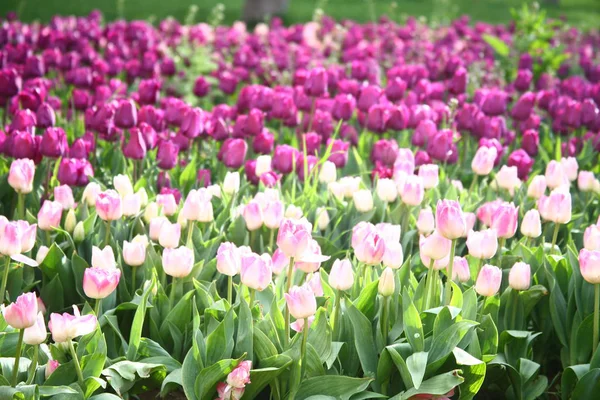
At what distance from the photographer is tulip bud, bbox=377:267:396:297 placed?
2.38m

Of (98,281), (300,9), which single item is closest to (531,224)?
(98,281)

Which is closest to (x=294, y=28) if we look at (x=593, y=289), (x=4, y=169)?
(x=4, y=169)

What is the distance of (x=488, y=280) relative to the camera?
8.08 ft

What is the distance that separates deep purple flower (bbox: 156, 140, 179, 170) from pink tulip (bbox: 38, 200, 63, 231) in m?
0.74

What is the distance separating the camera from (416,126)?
4500mm

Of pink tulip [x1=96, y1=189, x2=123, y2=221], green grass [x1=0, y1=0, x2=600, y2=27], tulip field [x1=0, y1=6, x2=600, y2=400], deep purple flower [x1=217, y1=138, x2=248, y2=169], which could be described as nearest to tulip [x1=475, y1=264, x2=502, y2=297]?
tulip field [x1=0, y1=6, x2=600, y2=400]

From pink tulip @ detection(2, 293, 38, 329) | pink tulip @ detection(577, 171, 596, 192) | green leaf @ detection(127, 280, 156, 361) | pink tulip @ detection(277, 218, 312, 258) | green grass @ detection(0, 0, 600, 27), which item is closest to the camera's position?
pink tulip @ detection(2, 293, 38, 329)

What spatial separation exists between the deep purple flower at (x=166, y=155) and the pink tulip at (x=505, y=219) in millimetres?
1473

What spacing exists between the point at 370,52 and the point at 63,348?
5.25m

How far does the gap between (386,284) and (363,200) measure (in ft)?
3.03

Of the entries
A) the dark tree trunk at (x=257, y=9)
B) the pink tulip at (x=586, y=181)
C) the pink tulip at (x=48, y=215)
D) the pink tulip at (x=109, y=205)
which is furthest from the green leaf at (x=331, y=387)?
the dark tree trunk at (x=257, y=9)

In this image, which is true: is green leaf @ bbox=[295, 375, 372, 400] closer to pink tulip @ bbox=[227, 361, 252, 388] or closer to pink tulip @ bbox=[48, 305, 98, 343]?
pink tulip @ bbox=[227, 361, 252, 388]

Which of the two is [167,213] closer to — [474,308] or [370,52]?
[474,308]

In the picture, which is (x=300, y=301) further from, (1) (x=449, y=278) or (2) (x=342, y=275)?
(1) (x=449, y=278)
